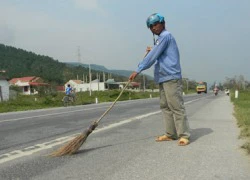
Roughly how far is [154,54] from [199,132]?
2.10 m

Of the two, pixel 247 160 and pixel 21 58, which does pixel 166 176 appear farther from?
pixel 21 58

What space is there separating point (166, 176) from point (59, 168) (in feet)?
4.02

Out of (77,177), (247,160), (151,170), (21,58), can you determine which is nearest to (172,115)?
(247,160)

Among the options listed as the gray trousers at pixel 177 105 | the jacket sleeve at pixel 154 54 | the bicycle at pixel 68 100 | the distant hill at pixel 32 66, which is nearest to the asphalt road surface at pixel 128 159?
the gray trousers at pixel 177 105

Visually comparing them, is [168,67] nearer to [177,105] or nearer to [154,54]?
[154,54]

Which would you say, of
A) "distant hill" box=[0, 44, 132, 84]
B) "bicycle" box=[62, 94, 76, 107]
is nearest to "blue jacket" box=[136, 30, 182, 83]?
"bicycle" box=[62, 94, 76, 107]

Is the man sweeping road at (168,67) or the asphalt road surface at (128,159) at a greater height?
the man sweeping road at (168,67)

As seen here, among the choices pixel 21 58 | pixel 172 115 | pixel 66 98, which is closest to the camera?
pixel 172 115

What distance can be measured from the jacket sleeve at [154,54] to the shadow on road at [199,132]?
4.65 feet

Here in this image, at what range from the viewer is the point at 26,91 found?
111938mm

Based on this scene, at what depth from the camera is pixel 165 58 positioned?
241 inches

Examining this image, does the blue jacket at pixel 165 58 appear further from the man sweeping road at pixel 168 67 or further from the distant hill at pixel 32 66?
the distant hill at pixel 32 66

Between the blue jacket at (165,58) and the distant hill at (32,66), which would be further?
the distant hill at (32,66)

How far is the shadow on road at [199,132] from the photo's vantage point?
6.71m
